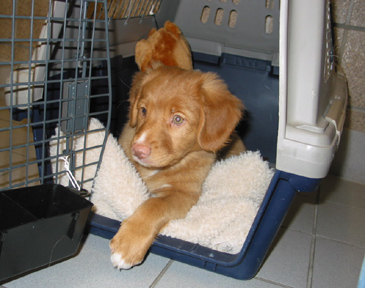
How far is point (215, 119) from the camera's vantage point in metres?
1.66

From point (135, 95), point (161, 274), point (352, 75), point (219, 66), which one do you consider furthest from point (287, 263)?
point (352, 75)

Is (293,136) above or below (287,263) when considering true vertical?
above

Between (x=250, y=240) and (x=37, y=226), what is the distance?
0.68 meters

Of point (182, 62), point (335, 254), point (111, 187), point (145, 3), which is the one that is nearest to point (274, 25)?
point (182, 62)

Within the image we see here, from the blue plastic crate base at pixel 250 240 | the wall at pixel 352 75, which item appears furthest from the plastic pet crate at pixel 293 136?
the wall at pixel 352 75

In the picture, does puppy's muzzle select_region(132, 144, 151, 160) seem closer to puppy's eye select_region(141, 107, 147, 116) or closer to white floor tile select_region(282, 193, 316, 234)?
puppy's eye select_region(141, 107, 147, 116)

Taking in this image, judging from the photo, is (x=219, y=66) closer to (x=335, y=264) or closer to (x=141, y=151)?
(x=141, y=151)

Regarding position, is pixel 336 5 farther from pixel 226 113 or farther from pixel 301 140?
pixel 301 140

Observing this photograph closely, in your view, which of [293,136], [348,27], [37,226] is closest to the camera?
[37,226]

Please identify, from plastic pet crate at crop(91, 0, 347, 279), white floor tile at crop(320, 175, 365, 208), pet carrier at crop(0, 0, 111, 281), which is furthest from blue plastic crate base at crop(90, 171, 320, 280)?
white floor tile at crop(320, 175, 365, 208)

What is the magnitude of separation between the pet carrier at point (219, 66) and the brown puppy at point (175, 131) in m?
0.15

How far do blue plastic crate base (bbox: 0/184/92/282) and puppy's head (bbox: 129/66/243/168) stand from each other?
1.36ft

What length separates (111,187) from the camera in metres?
1.49

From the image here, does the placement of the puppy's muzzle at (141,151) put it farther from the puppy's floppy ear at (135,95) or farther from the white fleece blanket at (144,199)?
the puppy's floppy ear at (135,95)
